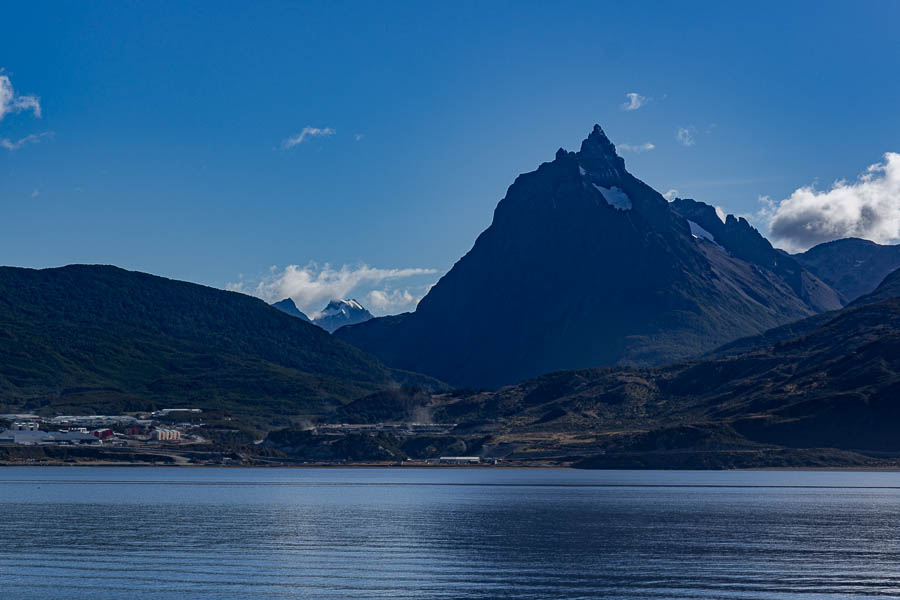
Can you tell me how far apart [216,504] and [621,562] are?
109 meters

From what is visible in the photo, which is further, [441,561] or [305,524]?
[305,524]

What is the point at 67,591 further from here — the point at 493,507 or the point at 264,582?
the point at 493,507

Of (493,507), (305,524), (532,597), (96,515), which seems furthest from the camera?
(493,507)

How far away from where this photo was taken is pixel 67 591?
305 ft

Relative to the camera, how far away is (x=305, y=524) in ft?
510

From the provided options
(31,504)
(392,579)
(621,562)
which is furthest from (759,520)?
(31,504)

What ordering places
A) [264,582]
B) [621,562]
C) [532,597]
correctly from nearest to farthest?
[532,597], [264,582], [621,562]

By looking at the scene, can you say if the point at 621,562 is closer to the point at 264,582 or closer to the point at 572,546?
the point at 572,546

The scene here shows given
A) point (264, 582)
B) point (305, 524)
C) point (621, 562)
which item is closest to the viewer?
point (264, 582)

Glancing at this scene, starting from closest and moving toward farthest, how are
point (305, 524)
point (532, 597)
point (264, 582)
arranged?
1. point (532, 597)
2. point (264, 582)
3. point (305, 524)

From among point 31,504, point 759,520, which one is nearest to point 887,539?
point 759,520

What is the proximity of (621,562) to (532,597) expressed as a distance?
2455 centimetres

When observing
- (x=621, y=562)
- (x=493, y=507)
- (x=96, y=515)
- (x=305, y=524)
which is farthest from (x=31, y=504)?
(x=621, y=562)

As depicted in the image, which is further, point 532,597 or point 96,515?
point 96,515
